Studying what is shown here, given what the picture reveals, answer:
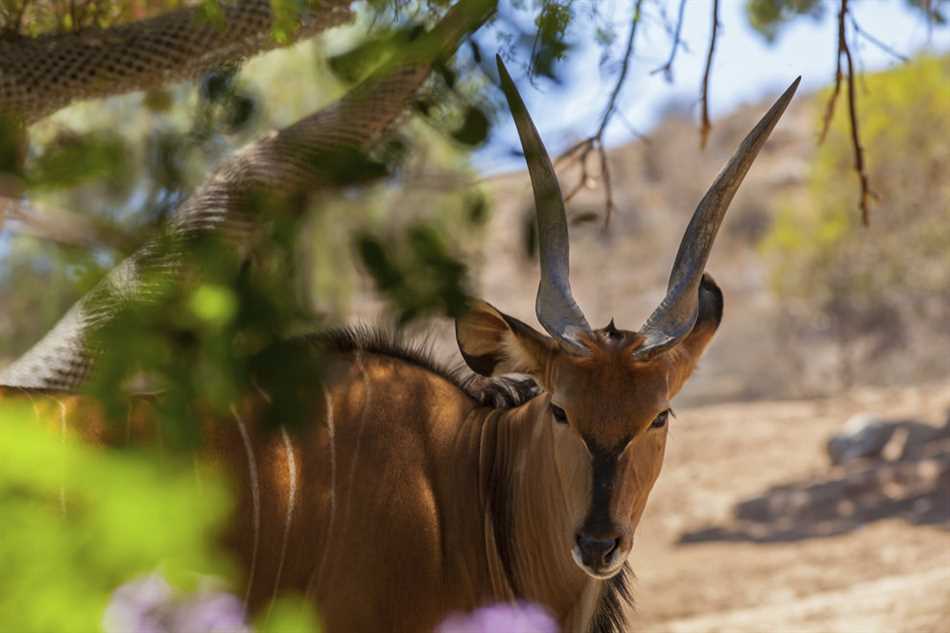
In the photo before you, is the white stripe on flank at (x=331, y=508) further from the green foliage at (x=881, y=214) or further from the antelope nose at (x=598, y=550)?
the green foliage at (x=881, y=214)

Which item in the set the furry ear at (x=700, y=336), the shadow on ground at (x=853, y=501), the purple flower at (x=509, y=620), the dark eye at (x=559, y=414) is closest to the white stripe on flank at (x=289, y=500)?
the purple flower at (x=509, y=620)

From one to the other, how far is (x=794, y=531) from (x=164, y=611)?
7.90 metres

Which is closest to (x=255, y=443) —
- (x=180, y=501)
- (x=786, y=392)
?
(x=180, y=501)

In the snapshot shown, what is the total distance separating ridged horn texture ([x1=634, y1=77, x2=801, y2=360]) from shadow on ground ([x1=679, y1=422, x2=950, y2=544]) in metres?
6.07

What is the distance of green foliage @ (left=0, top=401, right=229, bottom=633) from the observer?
75 cm

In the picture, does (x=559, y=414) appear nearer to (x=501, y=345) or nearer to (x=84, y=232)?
(x=501, y=345)

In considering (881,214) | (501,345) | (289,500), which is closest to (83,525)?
(289,500)

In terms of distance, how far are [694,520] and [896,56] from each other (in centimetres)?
600

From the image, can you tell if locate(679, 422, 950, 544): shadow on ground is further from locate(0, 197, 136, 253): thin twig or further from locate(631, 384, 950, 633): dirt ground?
locate(0, 197, 136, 253): thin twig

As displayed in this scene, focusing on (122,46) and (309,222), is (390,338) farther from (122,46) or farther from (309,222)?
(309,222)

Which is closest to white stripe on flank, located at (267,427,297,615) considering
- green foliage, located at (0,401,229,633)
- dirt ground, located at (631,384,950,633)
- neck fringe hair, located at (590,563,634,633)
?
neck fringe hair, located at (590,563,634,633)

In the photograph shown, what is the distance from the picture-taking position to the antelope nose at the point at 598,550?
2.45m

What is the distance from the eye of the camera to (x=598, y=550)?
8.04 ft

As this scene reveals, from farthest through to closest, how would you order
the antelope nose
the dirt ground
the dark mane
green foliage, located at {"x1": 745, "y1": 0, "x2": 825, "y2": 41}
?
the dirt ground → green foliage, located at {"x1": 745, "y1": 0, "x2": 825, "y2": 41} → the dark mane → the antelope nose
